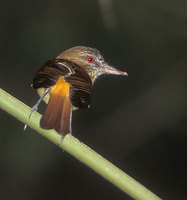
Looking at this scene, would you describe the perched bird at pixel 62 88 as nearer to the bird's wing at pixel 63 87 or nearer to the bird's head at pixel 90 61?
the bird's wing at pixel 63 87

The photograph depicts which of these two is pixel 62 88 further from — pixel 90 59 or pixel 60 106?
pixel 90 59

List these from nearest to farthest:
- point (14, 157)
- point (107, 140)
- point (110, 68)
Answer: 1. point (110, 68)
2. point (14, 157)
3. point (107, 140)

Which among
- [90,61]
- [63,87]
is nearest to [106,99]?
[90,61]

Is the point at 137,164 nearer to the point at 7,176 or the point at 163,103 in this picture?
the point at 163,103

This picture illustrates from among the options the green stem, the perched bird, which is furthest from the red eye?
the green stem

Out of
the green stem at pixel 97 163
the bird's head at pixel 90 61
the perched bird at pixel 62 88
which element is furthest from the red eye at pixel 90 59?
the green stem at pixel 97 163

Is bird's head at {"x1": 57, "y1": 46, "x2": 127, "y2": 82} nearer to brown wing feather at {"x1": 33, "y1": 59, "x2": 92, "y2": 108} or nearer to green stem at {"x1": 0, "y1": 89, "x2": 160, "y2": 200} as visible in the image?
brown wing feather at {"x1": 33, "y1": 59, "x2": 92, "y2": 108}

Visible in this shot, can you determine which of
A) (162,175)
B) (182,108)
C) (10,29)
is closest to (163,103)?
(182,108)

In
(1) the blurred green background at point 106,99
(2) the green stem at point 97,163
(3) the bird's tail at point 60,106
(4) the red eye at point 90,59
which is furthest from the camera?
(1) the blurred green background at point 106,99
